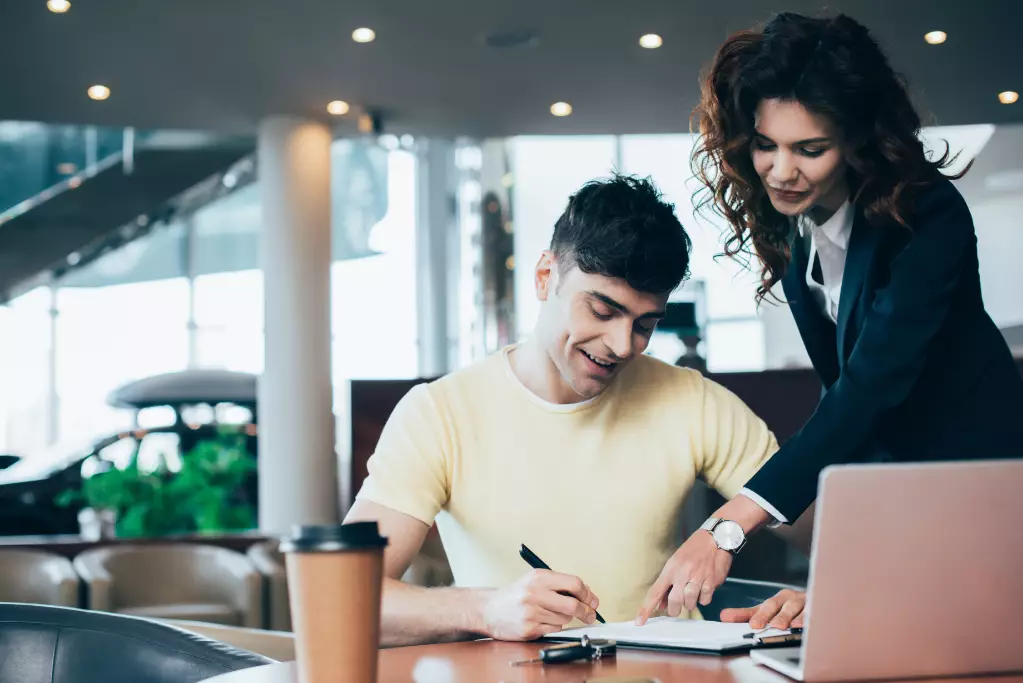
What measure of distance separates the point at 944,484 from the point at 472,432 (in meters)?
1.05

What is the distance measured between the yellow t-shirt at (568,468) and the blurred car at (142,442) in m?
4.70

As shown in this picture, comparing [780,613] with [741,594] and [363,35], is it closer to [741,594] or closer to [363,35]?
[741,594]

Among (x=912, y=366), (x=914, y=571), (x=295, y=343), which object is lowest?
(x=914, y=571)

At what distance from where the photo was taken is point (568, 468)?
74.4 inches

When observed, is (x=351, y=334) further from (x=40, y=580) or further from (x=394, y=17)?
(x=40, y=580)

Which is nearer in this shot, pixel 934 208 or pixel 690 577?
pixel 690 577

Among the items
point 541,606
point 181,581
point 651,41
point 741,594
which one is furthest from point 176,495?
point 541,606

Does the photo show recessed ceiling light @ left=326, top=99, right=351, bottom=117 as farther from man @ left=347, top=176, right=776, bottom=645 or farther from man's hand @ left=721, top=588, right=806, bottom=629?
man's hand @ left=721, top=588, right=806, bottom=629

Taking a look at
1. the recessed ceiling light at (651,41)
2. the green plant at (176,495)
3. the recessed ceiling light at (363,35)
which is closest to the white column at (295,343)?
the green plant at (176,495)

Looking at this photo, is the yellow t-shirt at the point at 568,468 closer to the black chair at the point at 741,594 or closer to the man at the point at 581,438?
the man at the point at 581,438

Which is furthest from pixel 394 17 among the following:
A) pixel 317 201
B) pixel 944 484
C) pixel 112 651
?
pixel 944 484

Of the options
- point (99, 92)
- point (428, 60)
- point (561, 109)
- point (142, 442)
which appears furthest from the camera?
point (142, 442)

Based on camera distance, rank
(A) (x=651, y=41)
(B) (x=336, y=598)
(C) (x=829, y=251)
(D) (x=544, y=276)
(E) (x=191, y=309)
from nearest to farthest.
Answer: (B) (x=336, y=598) → (C) (x=829, y=251) → (D) (x=544, y=276) → (A) (x=651, y=41) → (E) (x=191, y=309)

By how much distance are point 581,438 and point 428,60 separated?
4293 mm
